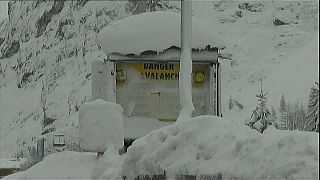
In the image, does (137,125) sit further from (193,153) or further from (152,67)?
(193,153)

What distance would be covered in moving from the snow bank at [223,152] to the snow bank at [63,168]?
175 centimetres

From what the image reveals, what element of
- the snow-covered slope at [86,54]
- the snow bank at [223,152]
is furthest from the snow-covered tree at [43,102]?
the snow bank at [223,152]

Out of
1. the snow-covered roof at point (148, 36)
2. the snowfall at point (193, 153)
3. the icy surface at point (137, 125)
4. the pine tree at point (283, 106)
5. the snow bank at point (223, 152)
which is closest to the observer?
the snow bank at point (223, 152)

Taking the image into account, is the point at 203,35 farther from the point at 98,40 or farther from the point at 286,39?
the point at 286,39

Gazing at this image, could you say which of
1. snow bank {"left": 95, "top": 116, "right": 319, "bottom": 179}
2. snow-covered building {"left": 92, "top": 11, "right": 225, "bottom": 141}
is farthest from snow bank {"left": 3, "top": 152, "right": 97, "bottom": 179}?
snow-covered building {"left": 92, "top": 11, "right": 225, "bottom": 141}

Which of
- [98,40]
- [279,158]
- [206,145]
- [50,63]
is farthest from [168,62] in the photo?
[50,63]

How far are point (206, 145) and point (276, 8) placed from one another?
12002cm

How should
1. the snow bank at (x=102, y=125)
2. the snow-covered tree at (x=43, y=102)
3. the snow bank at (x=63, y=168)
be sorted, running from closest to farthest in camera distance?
1. the snow bank at (x=102, y=125)
2. the snow bank at (x=63, y=168)
3. the snow-covered tree at (x=43, y=102)

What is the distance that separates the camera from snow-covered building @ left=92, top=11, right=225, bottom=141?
38.8 ft

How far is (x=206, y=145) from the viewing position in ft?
20.0

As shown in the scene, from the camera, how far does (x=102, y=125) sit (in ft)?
28.4

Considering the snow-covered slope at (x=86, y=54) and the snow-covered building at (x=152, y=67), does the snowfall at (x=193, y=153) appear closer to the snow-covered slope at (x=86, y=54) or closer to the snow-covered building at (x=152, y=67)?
the snow-covered building at (x=152, y=67)

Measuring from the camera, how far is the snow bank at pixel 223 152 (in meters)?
5.03

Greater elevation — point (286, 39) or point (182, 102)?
point (286, 39)
